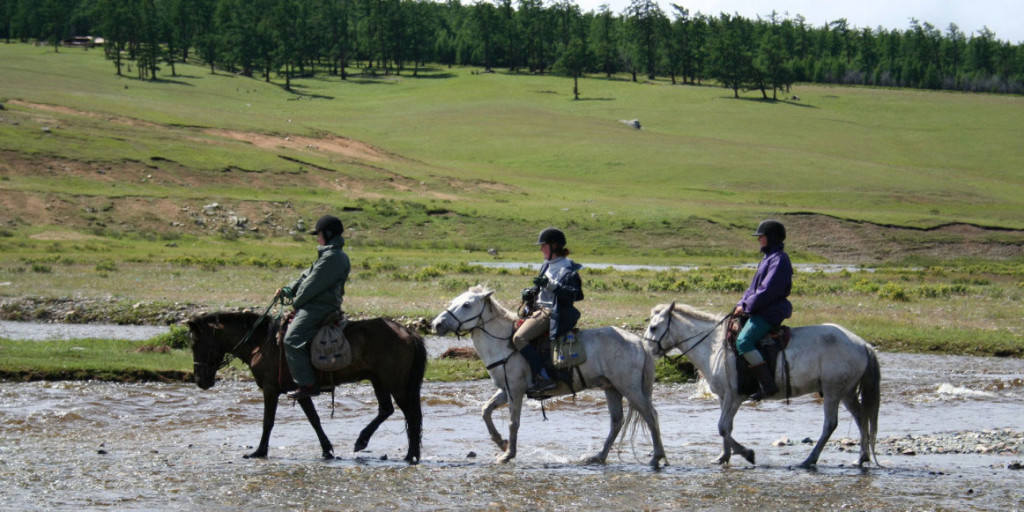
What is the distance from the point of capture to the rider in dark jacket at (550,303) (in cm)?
1211

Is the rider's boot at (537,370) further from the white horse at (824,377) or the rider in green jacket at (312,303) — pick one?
the rider in green jacket at (312,303)

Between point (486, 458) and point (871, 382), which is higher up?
point (871, 382)

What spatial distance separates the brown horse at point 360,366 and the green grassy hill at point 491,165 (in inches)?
1366

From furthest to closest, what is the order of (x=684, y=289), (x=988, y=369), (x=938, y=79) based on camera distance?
1. (x=938, y=79)
2. (x=684, y=289)
3. (x=988, y=369)

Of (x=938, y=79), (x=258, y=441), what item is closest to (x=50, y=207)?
(x=258, y=441)

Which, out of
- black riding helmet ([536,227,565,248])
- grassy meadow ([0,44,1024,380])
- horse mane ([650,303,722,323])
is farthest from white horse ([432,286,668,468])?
grassy meadow ([0,44,1024,380])

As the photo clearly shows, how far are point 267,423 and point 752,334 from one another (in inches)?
238

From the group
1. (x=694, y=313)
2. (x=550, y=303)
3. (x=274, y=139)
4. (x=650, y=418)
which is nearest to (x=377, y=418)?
(x=550, y=303)

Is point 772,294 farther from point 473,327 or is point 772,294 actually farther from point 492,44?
point 492,44

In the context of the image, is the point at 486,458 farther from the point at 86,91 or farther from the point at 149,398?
the point at 86,91

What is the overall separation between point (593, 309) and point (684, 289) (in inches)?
252

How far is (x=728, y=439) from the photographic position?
1208 centimetres

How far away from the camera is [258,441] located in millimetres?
13562

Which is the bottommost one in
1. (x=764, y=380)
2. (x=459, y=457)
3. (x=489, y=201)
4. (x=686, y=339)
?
(x=489, y=201)
